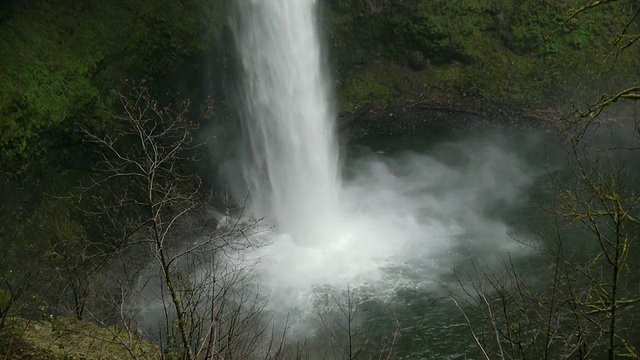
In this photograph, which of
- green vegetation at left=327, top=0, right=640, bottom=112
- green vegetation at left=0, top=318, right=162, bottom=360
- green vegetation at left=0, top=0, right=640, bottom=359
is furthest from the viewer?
green vegetation at left=327, top=0, right=640, bottom=112

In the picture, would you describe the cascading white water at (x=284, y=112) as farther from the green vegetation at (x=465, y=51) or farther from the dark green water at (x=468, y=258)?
the green vegetation at (x=465, y=51)

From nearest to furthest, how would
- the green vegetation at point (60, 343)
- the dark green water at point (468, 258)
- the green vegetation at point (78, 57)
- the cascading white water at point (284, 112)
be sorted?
the green vegetation at point (60, 343) < the dark green water at point (468, 258) < the green vegetation at point (78, 57) < the cascading white water at point (284, 112)

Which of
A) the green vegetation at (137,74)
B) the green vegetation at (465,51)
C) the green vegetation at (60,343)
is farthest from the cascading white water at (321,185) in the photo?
the green vegetation at (60,343)

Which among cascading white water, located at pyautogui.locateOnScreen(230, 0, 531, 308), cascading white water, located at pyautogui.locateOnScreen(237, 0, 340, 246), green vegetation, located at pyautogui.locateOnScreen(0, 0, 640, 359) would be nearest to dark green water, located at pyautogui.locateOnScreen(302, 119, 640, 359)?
cascading white water, located at pyautogui.locateOnScreen(230, 0, 531, 308)

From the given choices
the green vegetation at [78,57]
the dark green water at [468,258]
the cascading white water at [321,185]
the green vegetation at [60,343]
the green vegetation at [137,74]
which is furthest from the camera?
the cascading white water at [321,185]

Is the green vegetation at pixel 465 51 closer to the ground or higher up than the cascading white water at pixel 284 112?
higher up

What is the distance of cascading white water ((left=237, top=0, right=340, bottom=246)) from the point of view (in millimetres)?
20406

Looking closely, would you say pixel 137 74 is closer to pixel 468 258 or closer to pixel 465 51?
pixel 468 258

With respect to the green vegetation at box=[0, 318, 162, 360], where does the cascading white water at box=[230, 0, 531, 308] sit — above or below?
above

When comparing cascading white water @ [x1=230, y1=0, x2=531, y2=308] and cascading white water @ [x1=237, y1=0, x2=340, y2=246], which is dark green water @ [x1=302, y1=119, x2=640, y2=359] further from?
cascading white water @ [x1=237, y1=0, x2=340, y2=246]

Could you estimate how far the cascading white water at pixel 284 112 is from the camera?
20.4m

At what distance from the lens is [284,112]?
21.1m

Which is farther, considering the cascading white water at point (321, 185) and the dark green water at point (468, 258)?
the cascading white water at point (321, 185)

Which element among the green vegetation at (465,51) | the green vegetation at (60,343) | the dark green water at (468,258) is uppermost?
the green vegetation at (465,51)
